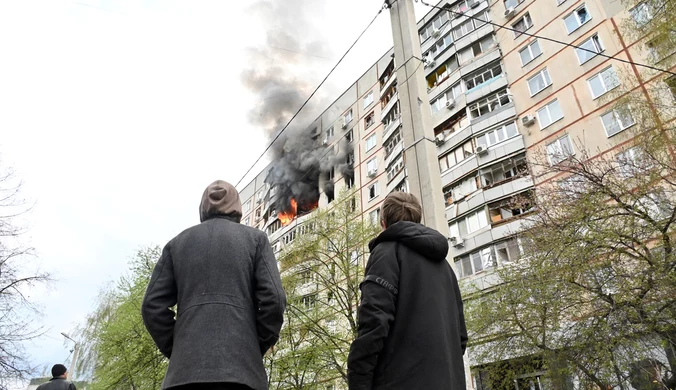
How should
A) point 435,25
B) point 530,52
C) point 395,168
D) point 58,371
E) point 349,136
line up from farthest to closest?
point 349,136, point 435,25, point 395,168, point 530,52, point 58,371

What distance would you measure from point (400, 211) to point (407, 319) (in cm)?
70

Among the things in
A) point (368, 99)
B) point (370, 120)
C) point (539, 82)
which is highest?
point (368, 99)

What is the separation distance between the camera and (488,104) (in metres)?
24.4

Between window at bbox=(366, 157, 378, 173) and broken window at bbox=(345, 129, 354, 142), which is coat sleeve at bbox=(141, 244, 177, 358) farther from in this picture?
broken window at bbox=(345, 129, 354, 142)

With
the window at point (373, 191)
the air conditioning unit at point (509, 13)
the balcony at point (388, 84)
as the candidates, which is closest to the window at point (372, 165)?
the window at point (373, 191)

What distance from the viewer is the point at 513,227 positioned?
64.5ft

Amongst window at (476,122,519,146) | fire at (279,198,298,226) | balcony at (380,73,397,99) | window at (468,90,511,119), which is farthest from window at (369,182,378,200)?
fire at (279,198,298,226)

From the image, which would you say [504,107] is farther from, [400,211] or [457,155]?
[400,211]

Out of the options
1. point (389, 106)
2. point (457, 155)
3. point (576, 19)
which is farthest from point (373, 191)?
point (576, 19)

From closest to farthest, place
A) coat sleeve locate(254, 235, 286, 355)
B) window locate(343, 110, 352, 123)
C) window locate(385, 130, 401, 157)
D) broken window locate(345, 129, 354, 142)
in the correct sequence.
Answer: coat sleeve locate(254, 235, 286, 355) < window locate(385, 130, 401, 157) < broken window locate(345, 129, 354, 142) < window locate(343, 110, 352, 123)

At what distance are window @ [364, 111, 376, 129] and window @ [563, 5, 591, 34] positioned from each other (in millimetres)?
15047

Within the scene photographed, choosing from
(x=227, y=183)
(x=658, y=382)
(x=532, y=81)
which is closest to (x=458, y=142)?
(x=532, y=81)

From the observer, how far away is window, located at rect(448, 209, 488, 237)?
70.1 ft

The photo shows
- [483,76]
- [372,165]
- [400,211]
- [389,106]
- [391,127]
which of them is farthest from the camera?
[372,165]
